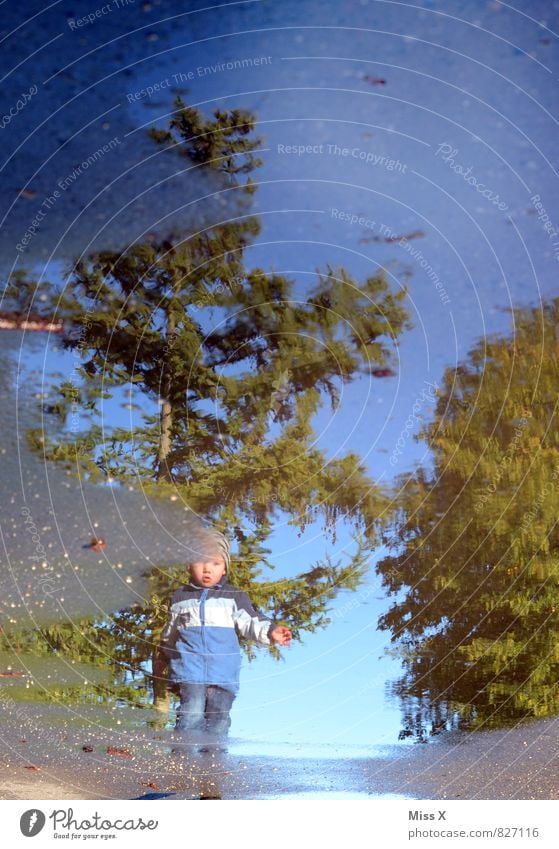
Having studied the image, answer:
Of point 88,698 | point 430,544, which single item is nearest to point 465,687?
point 430,544

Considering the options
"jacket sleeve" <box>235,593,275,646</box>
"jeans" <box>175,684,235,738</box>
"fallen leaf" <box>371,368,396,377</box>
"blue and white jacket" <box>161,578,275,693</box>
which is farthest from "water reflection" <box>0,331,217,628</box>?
"fallen leaf" <box>371,368,396,377</box>

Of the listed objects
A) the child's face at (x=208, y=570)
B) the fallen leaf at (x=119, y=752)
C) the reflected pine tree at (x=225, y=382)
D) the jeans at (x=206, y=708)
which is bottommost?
the fallen leaf at (x=119, y=752)

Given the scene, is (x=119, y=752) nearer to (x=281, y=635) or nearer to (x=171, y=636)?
(x=171, y=636)

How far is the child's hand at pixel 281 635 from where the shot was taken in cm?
287

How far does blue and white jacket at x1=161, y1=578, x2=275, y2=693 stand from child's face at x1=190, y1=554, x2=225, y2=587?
0.09ft

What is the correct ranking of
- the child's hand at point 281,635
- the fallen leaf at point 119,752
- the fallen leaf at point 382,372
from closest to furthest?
the fallen leaf at point 119,752, the child's hand at point 281,635, the fallen leaf at point 382,372

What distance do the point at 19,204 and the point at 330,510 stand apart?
5.01 feet

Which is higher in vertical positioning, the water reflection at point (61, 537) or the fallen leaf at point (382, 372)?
the fallen leaf at point (382, 372)

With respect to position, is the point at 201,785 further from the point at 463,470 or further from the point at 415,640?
the point at 463,470

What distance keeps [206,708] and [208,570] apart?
1.51 ft

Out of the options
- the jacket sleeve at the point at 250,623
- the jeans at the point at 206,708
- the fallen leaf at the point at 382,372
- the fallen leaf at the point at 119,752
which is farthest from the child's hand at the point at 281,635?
the fallen leaf at the point at 382,372

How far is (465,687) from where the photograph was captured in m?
3.16

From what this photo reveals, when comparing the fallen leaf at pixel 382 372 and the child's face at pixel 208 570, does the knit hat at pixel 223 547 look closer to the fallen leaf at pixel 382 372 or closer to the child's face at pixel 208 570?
the child's face at pixel 208 570

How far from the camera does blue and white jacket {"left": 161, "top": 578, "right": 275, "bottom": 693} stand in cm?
277
